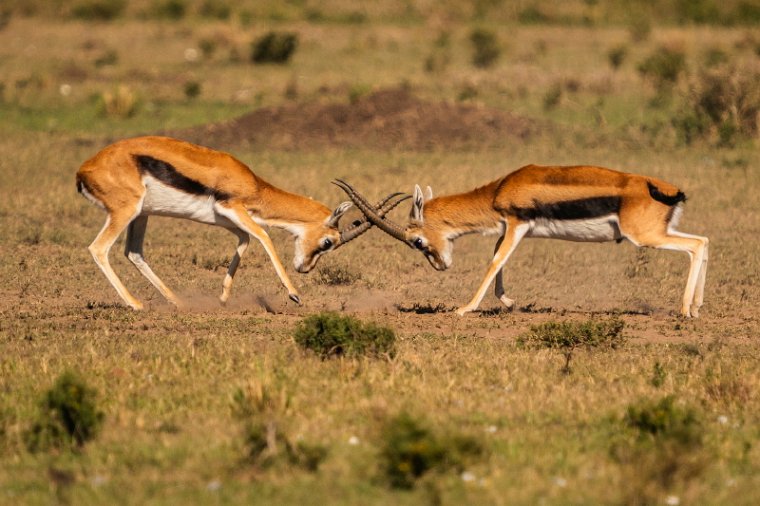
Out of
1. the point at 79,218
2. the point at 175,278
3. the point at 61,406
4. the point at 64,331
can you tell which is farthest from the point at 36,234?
the point at 61,406

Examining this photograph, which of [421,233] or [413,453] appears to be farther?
[421,233]

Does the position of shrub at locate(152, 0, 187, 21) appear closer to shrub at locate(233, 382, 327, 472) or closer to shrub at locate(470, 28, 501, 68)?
shrub at locate(470, 28, 501, 68)

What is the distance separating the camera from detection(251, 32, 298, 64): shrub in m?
30.0

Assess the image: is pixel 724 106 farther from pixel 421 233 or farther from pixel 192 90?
pixel 421 233

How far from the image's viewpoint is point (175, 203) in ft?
38.4

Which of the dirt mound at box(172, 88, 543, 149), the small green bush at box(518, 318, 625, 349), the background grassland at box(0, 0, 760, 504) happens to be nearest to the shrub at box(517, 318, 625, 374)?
the small green bush at box(518, 318, 625, 349)

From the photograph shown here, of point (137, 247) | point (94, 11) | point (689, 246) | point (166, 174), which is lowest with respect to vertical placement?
point (137, 247)

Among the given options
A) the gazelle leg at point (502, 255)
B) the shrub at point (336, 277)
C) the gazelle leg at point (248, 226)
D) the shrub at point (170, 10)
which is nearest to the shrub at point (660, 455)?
the gazelle leg at point (502, 255)

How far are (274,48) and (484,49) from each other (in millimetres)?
5200

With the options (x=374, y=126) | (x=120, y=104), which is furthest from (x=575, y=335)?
(x=120, y=104)

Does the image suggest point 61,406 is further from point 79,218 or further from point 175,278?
point 79,218

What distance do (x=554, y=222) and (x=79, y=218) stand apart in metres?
7.35

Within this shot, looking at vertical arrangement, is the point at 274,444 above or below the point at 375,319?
above

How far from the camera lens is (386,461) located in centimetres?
675
